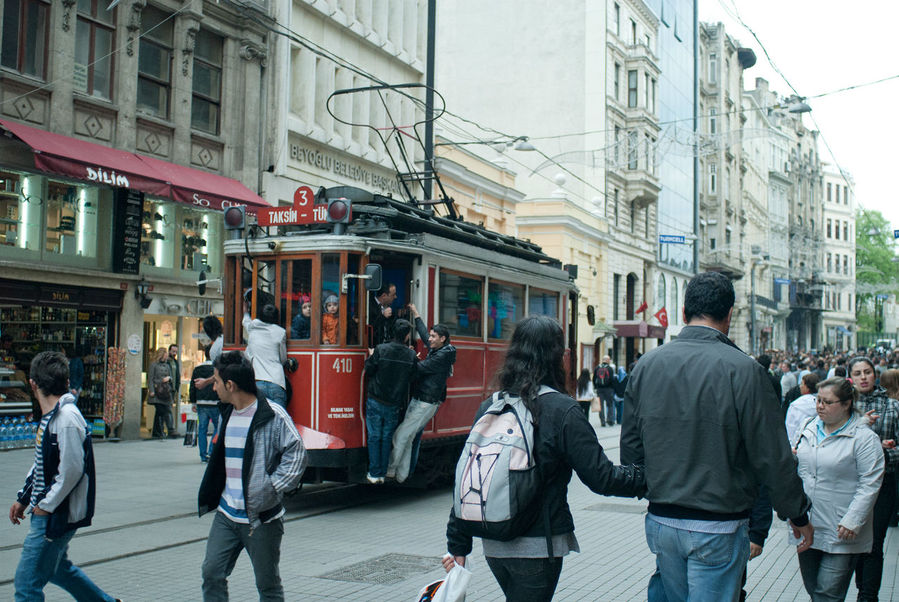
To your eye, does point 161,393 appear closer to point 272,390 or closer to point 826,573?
point 272,390

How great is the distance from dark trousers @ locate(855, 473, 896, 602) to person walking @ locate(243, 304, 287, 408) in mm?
6230

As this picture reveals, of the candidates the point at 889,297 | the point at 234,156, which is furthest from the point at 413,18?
the point at 889,297

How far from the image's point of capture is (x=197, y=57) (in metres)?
20.2

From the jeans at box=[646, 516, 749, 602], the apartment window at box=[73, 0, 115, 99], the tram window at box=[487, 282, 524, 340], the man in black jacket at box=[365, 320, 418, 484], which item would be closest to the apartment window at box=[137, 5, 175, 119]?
the apartment window at box=[73, 0, 115, 99]

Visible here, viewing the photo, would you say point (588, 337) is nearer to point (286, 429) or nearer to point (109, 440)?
point (109, 440)

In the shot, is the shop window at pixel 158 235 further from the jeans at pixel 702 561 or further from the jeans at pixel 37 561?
the jeans at pixel 702 561

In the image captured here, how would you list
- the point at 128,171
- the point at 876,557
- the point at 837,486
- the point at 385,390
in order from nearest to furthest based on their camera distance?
the point at 837,486 < the point at 876,557 < the point at 385,390 < the point at 128,171

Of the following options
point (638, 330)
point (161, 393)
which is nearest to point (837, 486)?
point (161, 393)

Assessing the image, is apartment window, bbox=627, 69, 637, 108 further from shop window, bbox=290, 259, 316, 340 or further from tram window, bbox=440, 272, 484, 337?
shop window, bbox=290, 259, 316, 340

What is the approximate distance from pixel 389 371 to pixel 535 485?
685 centimetres

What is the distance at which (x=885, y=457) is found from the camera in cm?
711

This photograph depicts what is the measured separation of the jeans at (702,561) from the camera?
392 cm

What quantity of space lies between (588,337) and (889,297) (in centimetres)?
7553

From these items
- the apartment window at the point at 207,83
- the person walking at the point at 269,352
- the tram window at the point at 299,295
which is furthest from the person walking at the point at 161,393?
the person walking at the point at 269,352
